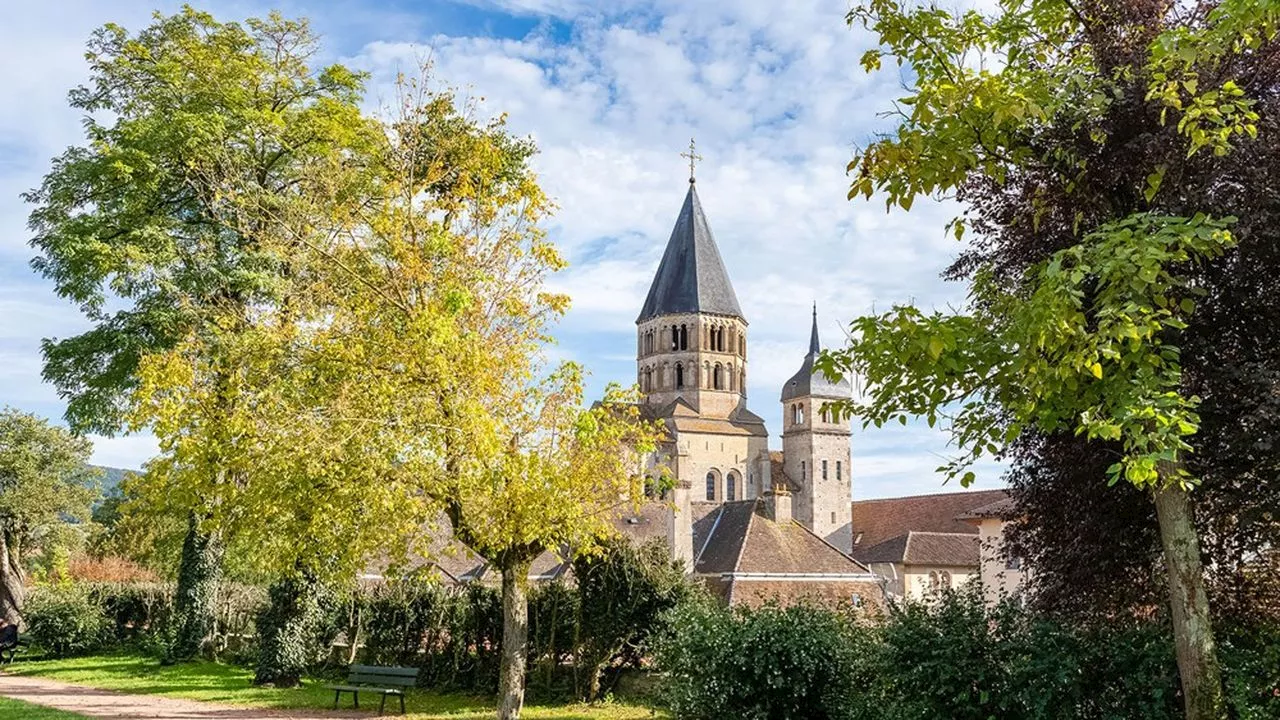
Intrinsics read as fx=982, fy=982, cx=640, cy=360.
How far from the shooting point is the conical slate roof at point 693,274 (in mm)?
77062

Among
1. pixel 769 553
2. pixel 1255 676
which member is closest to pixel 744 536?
pixel 769 553

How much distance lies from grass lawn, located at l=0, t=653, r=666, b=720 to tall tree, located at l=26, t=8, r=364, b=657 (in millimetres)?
1730

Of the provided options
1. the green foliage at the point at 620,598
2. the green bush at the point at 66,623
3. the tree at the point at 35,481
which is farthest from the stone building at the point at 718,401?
the green foliage at the point at 620,598

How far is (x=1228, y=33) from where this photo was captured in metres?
6.12

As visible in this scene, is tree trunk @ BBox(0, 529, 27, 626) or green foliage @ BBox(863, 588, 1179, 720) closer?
green foliage @ BBox(863, 588, 1179, 720)

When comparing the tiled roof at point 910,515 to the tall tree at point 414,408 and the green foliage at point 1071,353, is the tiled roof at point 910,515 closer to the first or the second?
the tall tree at point 414,408

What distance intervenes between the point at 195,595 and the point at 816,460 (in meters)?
54.9

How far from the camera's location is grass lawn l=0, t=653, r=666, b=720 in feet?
50.6

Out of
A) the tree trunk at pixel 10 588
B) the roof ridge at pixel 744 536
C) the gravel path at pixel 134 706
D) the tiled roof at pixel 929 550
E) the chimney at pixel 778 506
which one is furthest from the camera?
the tiled roof at pixel 929 550

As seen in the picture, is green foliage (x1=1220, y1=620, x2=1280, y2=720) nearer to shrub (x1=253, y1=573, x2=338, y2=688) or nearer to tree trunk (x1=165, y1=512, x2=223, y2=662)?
shrub (x1=253, y1=573, x2=338, y2=688)

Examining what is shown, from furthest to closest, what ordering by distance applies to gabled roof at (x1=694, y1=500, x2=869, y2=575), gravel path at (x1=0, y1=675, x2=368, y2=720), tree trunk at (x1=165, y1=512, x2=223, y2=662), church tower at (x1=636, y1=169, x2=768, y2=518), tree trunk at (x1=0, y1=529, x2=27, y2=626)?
church tower at (x1=636, y1=169, x2=768, y2=518) → tree trunk at (x1=0, y1=529, x2=27, y2=626) → gabled roof at (x1=694, y1=500, x2=869, y2=575) → tree trunk at (x1=165, y1=512, x2=223, y2=662) → gravel path at (x1=0, y1=675, x2=368, y2=720)

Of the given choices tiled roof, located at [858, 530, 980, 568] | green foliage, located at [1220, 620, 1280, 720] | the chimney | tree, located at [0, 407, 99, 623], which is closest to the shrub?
green foliage, located at [1220, 620, 1280, 720]

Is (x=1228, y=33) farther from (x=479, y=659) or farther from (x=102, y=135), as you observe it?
(x=102, y=135)

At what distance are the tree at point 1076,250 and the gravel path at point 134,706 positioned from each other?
37.4 feet
